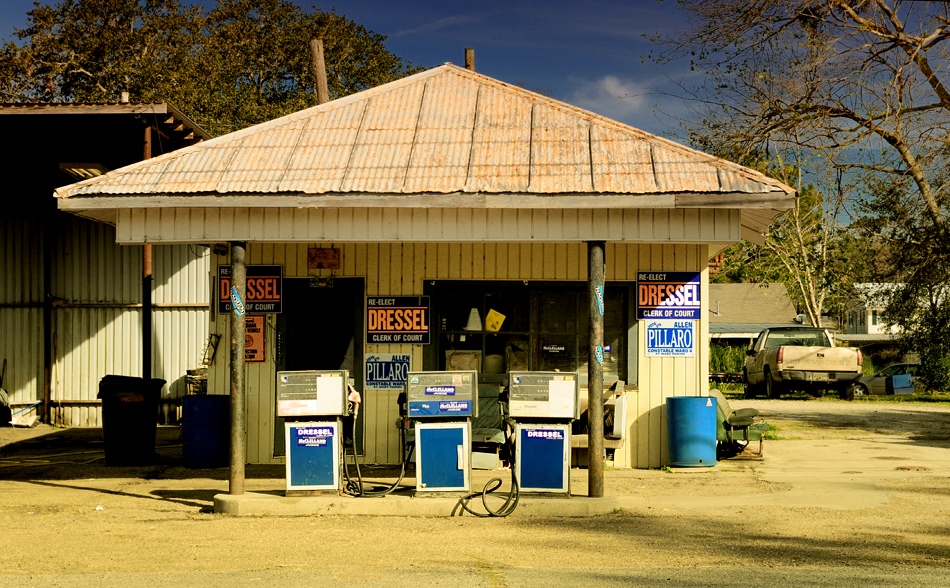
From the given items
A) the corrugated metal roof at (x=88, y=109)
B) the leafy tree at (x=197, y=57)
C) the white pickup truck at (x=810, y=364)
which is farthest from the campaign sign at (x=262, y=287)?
the leafy tree at (x=197, y=57)

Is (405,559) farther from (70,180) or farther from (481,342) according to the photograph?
(70,180)

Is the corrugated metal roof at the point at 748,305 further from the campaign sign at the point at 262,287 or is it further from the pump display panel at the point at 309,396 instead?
the pump display panel at the point at 309,396

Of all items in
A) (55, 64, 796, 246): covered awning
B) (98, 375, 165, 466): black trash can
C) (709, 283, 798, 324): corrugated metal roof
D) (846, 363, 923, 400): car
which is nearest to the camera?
(55, 64, 796, 246): covered awning

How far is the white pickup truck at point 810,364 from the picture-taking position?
25.5 metres

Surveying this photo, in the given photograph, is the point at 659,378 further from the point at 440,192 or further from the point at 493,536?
the point at 493,536

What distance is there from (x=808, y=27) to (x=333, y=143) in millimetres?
10707

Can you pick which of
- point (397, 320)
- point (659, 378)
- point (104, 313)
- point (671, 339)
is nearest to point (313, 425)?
point (397, 320)

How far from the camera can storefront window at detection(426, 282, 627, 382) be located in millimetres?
13234

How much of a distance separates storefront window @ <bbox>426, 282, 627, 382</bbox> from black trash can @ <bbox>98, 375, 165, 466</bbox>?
12.9 ft

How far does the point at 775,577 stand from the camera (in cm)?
748

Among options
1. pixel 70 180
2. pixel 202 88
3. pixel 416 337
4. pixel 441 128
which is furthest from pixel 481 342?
pixel 202 88

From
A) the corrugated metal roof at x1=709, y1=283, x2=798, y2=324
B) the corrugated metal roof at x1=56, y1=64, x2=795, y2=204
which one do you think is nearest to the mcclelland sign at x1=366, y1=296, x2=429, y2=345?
the corrugated metal roof at x1=56, y1=64, x2=795, y2=204

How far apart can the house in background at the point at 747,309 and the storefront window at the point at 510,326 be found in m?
38.7

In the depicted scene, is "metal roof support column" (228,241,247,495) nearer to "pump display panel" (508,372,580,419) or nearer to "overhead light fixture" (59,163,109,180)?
"pump display panel" (508,372,580,419)
